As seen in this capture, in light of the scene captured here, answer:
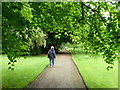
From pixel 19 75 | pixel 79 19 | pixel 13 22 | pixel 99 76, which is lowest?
pixel 99 76

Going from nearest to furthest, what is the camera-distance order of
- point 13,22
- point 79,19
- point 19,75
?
point 13,22 → point 79,19 → point 19,75

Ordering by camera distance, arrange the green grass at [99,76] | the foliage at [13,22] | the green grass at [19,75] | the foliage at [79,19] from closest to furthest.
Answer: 1. the foliage at [13,22]
2. the foliage at [79,19]
3. the green grass at [19,75]
4. the green grass at [99,76]

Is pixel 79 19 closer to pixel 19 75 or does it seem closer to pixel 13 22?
pixel 13 22

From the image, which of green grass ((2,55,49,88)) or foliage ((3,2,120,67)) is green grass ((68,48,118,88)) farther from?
green grass ((2,55,49,88))

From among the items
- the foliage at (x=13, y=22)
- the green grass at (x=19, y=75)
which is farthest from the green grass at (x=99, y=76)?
the foliage at (x=13, y=22)

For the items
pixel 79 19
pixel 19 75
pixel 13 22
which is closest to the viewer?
pixel 13 22

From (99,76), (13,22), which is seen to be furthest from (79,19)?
(99,76)

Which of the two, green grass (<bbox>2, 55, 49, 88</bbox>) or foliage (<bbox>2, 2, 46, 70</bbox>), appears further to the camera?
green grass (<bbox>2, 55, 49, 88</bbox>)

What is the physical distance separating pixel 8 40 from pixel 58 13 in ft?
8.31

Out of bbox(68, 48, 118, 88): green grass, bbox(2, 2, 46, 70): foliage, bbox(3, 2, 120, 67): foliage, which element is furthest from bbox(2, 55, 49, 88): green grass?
bbox(68, 48, 118, 88): green grass

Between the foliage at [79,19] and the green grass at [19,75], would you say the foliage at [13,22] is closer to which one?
the foliage at [79,19]

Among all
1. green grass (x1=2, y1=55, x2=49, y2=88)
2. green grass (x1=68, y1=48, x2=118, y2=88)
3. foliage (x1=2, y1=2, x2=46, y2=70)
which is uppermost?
Answer: foliage (x1=2, y1=2, x2=46, y2=70)

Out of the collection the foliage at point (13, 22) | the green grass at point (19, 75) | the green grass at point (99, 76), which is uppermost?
the foliage at point (13, 22)

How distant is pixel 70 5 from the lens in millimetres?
8898
